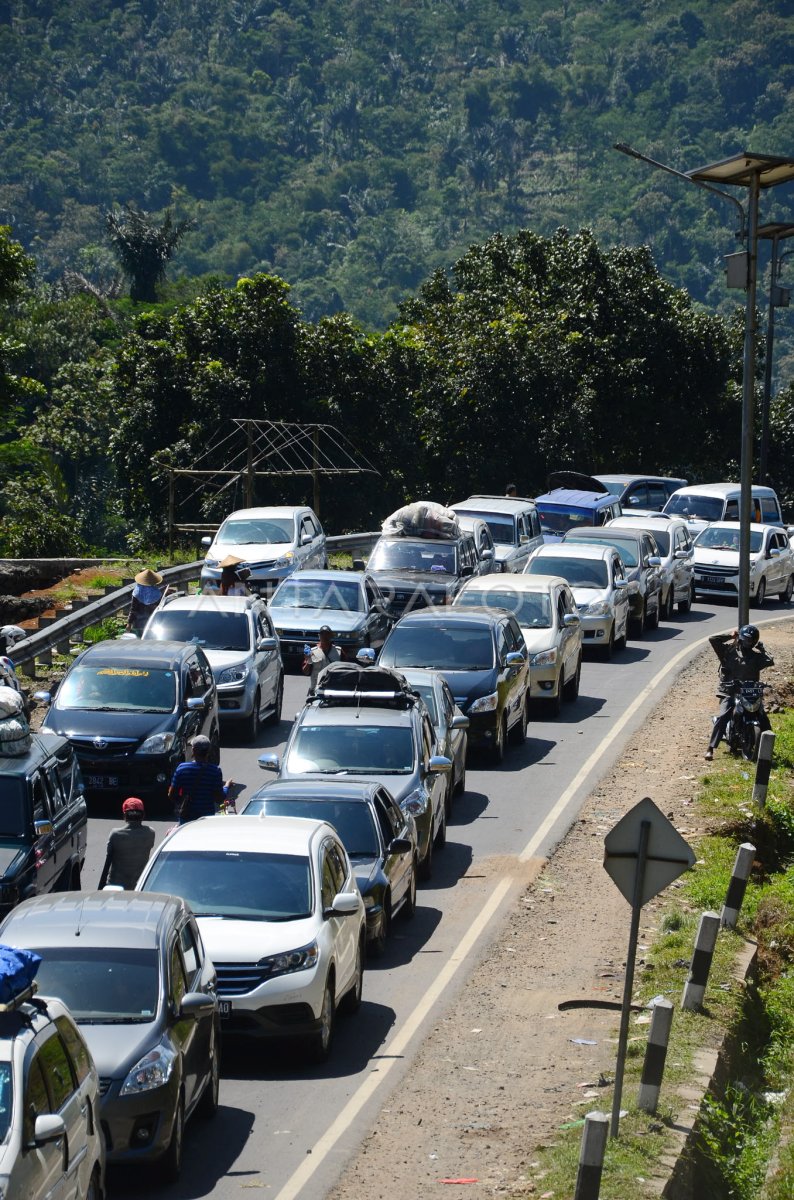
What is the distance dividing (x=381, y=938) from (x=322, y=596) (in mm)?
13733

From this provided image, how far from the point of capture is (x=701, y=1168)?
10.9m

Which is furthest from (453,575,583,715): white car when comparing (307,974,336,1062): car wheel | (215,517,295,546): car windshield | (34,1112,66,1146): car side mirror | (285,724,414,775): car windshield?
(34,1112,66,1146): car side mirror

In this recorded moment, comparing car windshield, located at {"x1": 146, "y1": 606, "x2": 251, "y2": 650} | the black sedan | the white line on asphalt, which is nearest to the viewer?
the white line on asphalt

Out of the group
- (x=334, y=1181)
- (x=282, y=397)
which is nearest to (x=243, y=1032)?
(x=334, y=1181)

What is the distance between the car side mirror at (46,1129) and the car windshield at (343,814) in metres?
7.01

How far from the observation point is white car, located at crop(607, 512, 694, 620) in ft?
117

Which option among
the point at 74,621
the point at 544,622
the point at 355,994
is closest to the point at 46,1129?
the point at 355,994

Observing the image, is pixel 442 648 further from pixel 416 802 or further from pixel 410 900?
pixel 410 900

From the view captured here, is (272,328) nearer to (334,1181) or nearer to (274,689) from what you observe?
(274,689)

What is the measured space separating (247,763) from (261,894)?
934 centimetres

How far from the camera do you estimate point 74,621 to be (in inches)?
1076

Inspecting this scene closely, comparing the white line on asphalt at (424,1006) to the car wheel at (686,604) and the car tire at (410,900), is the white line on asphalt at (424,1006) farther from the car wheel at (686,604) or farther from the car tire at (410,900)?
the car wheel at (686,604)

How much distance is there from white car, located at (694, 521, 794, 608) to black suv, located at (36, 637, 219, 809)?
19038 millimetres

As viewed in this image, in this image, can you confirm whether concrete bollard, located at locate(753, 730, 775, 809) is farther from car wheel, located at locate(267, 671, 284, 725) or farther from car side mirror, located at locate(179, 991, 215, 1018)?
car side mirror, located at locate(179, 991, 215, 1018)
